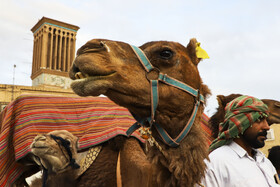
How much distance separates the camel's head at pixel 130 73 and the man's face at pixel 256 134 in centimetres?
69

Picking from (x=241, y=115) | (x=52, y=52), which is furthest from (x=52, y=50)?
(x=241, y=115)

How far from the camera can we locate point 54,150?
127 inches

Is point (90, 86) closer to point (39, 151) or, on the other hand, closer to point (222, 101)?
point (39, 151)

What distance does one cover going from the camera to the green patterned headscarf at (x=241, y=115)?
99.2 inches

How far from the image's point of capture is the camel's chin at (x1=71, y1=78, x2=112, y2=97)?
176 centimetres

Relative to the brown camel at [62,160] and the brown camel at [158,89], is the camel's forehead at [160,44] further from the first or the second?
the brown camel at [62,160]

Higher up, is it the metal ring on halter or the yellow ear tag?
the yellow ear tag

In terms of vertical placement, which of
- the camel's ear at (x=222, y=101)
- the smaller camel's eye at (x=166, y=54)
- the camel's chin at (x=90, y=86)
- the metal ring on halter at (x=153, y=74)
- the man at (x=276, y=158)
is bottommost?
the man at (x=276, y=158)

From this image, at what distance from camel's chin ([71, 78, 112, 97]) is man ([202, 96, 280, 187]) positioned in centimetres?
110

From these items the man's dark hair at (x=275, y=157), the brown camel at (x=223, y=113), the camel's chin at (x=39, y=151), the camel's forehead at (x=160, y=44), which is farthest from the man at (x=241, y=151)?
the man's dark hair at (x=275, y=157)

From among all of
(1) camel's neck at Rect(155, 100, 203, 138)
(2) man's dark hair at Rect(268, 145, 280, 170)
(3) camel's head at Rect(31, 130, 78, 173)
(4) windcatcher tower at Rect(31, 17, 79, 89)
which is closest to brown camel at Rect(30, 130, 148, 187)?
(3) camel's head at Rect(31, 130, 78, 173)

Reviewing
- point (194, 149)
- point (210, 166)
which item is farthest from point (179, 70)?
point (210, 166)

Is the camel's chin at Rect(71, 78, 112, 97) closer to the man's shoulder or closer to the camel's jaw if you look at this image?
the camel's jaw

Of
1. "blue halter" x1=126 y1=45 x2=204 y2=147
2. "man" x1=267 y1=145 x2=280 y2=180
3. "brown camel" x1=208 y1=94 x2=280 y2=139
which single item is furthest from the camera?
"man" x1=267 y1=145 x2=280 y2=180
